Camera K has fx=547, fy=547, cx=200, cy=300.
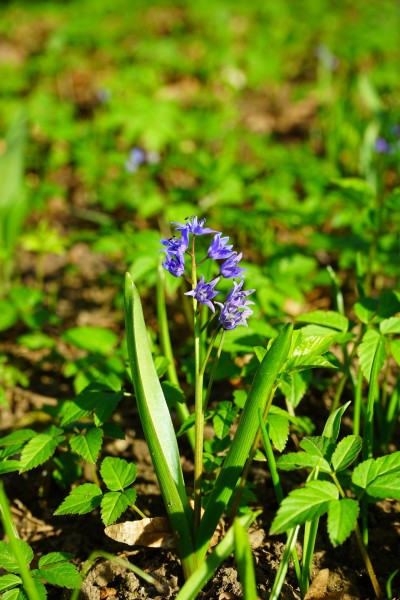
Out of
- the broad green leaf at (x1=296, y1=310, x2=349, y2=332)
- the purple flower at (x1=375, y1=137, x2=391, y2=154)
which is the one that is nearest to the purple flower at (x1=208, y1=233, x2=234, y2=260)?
the broad green leaf at (x1=296, y1=310, x2=349, y2=332)

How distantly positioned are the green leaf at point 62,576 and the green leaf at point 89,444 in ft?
0.87

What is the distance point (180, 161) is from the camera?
3.28m

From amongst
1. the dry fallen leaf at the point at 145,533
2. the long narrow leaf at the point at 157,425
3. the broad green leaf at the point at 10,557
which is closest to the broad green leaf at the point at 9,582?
the broad green leaf at the point at 10,557

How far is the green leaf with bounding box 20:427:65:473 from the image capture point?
1485mm

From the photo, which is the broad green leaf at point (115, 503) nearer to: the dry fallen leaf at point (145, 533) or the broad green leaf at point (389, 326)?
the dry fallen leaf at point (145, 533)

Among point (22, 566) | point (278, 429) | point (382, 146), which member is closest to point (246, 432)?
→ point (278, 429)

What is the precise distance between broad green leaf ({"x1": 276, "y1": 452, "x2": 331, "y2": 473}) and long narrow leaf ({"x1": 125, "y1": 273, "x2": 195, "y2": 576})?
0.29 m

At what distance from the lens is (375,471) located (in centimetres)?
130

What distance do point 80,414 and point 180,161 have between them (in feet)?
6.78

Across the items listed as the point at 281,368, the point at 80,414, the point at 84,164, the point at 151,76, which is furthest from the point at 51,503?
the point at 151,76

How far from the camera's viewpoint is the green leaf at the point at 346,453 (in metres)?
1.31

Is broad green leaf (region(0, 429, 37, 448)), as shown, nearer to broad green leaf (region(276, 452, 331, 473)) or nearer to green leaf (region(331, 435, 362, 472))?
broad green leaf (region(276, 452, 331, 473))

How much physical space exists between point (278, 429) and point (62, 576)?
656 mm

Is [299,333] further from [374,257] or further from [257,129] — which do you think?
Result: [257,129]
